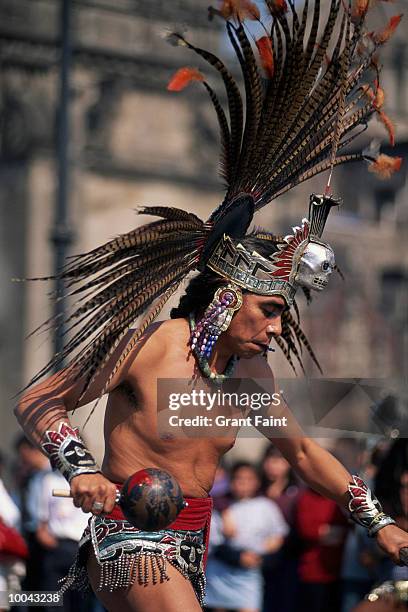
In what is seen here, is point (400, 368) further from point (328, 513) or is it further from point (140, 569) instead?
point (140, 569)

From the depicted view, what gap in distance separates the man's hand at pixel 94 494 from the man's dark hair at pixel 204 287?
1.03 m

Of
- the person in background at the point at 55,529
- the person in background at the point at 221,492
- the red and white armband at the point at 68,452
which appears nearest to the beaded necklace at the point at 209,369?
the red and white armband at the point at 68,452

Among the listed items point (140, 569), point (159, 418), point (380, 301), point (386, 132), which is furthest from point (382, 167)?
point (380, 301)

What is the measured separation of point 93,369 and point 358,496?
1200mm

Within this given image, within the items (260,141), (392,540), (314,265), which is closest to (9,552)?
(392,540)

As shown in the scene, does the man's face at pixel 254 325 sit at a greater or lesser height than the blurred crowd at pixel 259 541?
greater

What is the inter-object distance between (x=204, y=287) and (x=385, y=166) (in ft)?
2.98

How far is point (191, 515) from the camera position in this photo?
587 centimetres

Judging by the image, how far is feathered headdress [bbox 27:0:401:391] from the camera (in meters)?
5.84

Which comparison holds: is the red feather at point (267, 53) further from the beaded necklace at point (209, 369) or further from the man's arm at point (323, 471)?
the man's arm at point (323, 471)

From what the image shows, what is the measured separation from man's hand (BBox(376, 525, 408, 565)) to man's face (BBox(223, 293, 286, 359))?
0.86 metres

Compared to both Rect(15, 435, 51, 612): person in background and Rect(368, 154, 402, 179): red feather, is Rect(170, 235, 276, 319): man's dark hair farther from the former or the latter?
Rect(15, 435, 51, 612): person in background

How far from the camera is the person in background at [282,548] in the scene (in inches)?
389

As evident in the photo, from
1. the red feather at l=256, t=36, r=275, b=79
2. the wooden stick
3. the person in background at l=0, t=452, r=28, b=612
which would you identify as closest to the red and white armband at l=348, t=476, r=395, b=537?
the wooden stick
